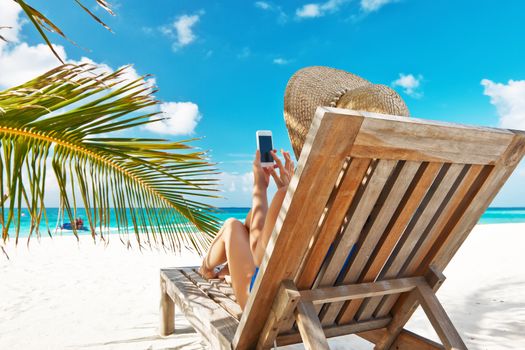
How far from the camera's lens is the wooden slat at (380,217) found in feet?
3.97

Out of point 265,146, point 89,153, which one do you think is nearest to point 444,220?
point 265,146

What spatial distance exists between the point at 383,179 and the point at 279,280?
460mm

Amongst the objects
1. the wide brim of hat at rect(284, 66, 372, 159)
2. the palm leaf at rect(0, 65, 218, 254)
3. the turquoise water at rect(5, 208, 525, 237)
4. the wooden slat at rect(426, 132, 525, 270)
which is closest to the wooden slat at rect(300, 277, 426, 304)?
the wooden slat at rect(426, 132, 525, 270)

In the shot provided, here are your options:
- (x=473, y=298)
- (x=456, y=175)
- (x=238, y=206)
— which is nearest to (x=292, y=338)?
(x=456, y=175)

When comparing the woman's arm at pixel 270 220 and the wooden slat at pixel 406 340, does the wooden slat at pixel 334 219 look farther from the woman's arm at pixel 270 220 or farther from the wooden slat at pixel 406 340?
the wooden slat at pixel 406 340

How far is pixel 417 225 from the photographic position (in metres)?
1.40

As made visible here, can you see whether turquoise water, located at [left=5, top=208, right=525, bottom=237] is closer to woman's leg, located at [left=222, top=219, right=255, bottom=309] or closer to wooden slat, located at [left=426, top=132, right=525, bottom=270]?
woman's leg, located at [left=222, top=219, right=255, bottom=309]

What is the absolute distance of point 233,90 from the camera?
3666 centimetres

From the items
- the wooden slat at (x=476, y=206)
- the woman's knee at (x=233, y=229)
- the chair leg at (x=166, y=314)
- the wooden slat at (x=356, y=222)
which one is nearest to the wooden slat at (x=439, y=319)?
the wooden slat at (x=476, y=206)

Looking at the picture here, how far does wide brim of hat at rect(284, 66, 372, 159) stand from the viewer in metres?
2.38

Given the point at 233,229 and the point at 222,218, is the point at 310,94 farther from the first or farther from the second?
the point at 222,218

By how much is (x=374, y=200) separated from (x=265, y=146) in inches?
26.6

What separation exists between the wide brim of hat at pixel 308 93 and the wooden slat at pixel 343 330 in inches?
40.0

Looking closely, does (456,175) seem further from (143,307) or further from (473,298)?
(143,307)
